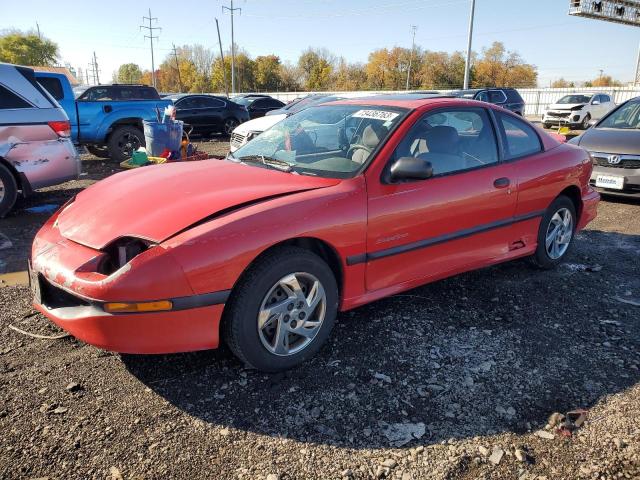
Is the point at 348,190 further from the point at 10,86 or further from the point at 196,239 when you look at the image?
the point at 10,86

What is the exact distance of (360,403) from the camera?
266 centimetres

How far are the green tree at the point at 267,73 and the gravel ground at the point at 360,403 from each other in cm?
8266

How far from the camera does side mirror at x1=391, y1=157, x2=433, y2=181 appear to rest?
10.3 ft

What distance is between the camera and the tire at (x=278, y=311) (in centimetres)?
265

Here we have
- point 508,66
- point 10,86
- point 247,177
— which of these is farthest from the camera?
point 508,66

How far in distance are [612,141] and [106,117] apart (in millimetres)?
9503

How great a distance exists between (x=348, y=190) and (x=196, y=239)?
40.4 inches

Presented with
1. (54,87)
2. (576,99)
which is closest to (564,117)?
(576,99)

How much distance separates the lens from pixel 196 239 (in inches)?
98.0

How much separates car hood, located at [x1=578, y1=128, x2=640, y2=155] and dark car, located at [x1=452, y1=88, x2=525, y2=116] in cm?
657

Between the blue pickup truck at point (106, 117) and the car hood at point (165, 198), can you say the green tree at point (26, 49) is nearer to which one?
the blue pickup truck at point (106, 117)

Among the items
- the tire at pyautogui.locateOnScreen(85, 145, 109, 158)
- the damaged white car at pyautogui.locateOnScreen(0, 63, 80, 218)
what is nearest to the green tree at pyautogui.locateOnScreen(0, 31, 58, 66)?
the tire at pyautogui.locateOnScreen(85, 145, 109, 158)

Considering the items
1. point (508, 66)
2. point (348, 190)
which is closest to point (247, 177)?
point (348, 190)

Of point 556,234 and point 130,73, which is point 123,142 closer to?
point 556,234
